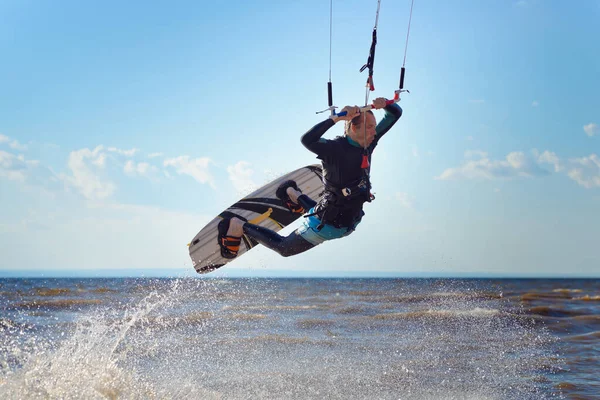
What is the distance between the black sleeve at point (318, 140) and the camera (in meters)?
6.12

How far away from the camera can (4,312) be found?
20.4m

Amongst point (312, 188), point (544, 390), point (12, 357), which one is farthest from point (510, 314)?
point (12, 357)

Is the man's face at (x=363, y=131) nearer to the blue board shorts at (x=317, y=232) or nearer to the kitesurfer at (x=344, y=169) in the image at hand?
the kitesurfer at (x=344, y=169)

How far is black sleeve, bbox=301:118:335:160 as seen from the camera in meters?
6.12

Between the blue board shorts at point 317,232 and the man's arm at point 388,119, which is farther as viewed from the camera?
the blue board shorts at point 317,232

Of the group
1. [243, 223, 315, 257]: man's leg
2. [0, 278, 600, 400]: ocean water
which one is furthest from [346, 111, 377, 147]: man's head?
[0, 278, 600, 400]: ocean water

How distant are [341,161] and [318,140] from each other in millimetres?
371

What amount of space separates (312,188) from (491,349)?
557cm

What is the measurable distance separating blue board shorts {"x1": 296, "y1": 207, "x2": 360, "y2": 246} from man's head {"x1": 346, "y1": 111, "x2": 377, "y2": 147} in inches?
39.3

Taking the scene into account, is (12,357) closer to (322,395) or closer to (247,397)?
(247,397)

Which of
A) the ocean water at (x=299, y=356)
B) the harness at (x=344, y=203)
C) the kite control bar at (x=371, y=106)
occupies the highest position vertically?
the kite control bar at (x=371, y=106)

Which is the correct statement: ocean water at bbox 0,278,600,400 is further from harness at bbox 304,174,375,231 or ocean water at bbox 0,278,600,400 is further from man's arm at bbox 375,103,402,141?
man's arm at bbox 375,103,402,141

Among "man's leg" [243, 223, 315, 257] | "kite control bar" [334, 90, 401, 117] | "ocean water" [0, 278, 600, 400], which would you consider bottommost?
"ocean water" [0, 278, 600, 400]

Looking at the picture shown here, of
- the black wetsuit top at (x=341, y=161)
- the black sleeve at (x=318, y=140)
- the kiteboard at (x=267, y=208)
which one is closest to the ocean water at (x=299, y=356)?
the kiteboard at (x=267, y=208)
